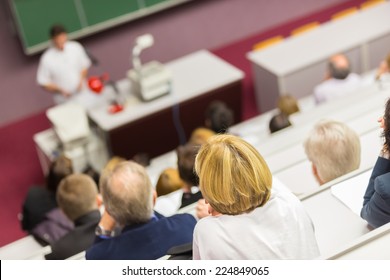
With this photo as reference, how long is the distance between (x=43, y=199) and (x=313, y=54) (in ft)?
10.2

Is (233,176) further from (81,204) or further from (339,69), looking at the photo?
(339,69)

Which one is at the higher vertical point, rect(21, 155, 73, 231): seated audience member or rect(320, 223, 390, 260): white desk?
rect(320, 223, 390, 260): white desk

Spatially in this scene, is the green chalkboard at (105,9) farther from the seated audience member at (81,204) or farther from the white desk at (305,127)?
the seated audience member at (81,204)

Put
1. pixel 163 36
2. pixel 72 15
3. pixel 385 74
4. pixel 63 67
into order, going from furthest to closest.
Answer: pixel 163 36, pixel 72 15, pixel 63 67, pixel 385 74

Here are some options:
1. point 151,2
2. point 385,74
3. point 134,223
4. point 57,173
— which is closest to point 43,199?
point 57,173

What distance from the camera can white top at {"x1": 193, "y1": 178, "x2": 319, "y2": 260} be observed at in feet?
6.66

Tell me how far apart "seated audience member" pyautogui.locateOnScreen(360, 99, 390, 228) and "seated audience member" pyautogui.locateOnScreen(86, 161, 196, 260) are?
762 millimetres

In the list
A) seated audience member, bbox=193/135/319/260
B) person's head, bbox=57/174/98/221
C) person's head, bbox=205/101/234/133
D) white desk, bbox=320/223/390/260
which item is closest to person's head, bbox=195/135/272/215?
seated audience member, bbox=193/135/319/260

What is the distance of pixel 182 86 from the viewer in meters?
5.75

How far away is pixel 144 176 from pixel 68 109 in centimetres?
288

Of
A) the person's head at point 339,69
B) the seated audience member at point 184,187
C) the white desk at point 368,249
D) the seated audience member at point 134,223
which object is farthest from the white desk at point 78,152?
the white desk at point 368,249

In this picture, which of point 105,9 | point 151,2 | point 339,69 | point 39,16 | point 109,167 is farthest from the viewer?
point 151,2

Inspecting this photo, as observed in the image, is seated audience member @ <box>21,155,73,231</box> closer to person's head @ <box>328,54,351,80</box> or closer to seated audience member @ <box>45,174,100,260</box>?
seated audience member @ <box>45,174,100,260</box>
